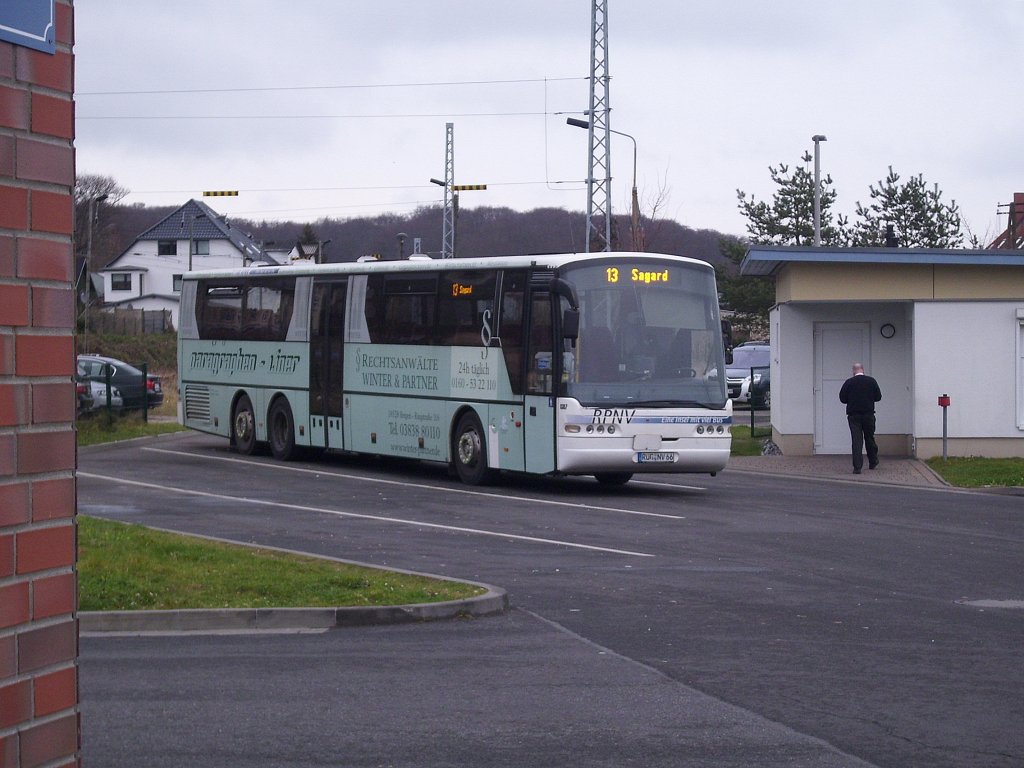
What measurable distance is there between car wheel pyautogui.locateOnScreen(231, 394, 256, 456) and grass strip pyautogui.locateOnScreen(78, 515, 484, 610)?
12.9 metres

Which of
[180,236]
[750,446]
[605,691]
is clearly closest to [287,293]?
[750,446]

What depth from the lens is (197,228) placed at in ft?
349

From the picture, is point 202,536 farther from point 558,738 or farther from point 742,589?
point 558,738

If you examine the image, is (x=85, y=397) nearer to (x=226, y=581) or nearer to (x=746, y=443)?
(x=746, y=443)

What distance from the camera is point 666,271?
1889 centimetres

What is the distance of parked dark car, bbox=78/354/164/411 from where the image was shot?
3212 cm

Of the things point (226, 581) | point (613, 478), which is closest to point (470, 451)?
point (613, 478)

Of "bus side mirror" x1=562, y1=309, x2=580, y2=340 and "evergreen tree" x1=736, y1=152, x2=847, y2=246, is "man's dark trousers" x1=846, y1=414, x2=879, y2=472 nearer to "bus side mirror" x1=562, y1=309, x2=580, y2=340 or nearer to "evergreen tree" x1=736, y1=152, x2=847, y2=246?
"bus side mirror" x1=562, y1=309, x2=580, y2=340

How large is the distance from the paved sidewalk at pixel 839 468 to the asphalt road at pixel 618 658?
5.30 metres

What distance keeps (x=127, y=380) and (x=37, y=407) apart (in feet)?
104

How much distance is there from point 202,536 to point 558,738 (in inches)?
295

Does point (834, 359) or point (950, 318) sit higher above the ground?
point (950, 318)

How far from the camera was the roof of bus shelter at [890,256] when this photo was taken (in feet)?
78.4

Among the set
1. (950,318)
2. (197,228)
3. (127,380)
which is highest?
(197,228)
